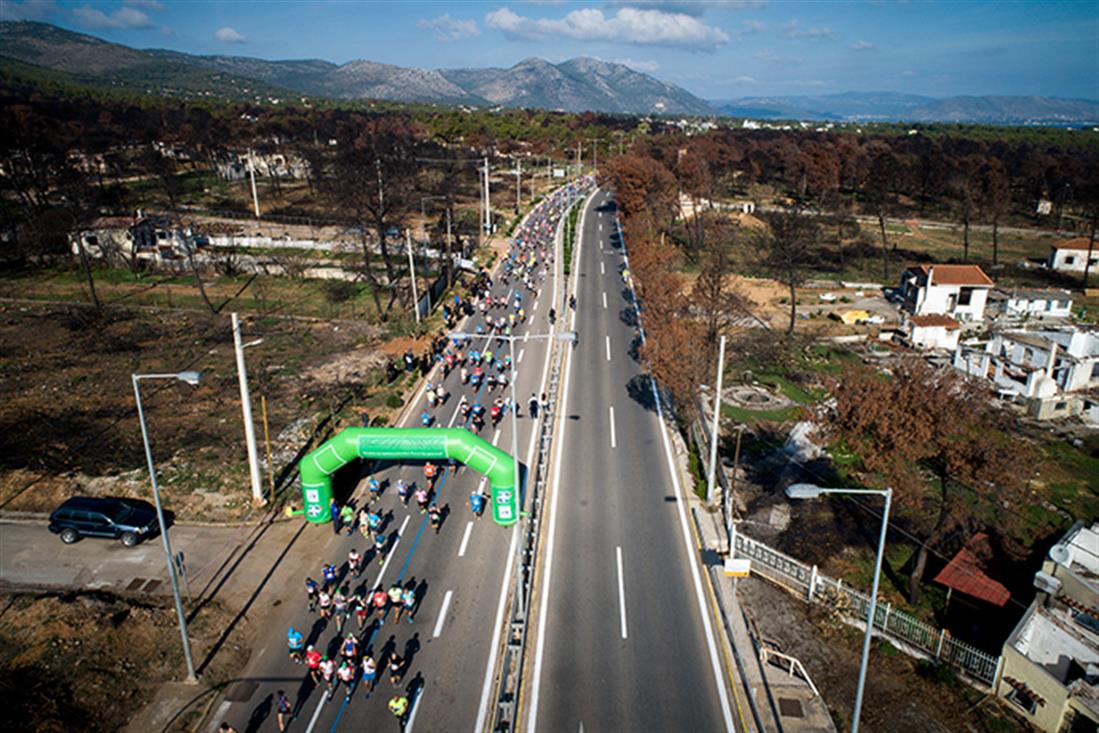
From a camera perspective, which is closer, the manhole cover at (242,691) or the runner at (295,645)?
the manhole cover at (242,691)

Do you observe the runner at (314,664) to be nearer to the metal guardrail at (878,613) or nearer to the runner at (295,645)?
the runner at (295,645)

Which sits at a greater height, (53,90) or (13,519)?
(53,90)

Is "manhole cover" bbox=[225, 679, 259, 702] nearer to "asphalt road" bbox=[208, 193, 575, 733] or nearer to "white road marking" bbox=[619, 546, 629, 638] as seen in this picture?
"asphalt road" bbox=[208, 193, 575, 733]

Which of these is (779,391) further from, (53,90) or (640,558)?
(53,90)

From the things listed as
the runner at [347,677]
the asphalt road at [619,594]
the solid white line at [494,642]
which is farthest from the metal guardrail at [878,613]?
the runner at [347,677]

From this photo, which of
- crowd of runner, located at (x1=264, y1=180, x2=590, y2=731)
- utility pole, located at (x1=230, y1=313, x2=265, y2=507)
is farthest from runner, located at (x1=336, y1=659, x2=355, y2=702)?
utility pole, located at (x1=230, y1=313, x2=265, y2=507)

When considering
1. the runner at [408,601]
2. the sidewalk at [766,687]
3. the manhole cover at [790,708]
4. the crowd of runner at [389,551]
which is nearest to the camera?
the sidewalk at [766,687]

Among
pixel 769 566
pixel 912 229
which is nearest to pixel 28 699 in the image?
pixel 769 566
